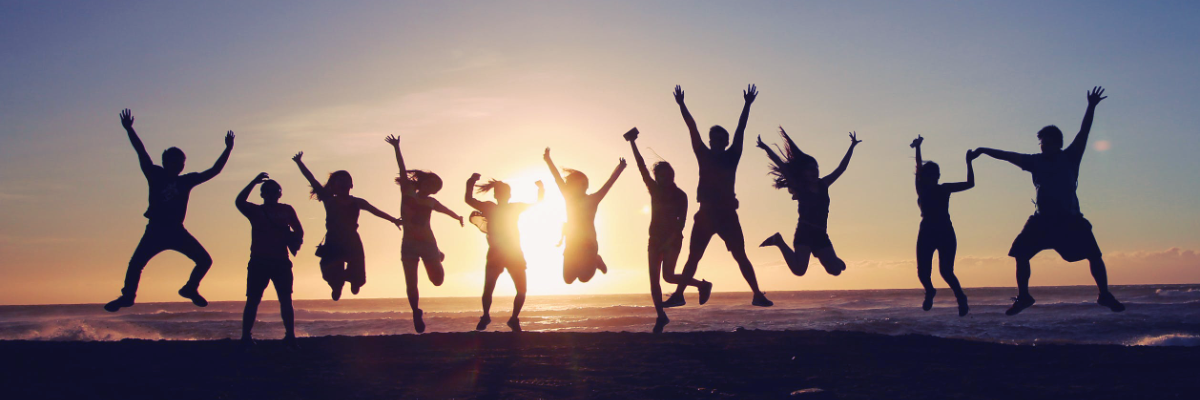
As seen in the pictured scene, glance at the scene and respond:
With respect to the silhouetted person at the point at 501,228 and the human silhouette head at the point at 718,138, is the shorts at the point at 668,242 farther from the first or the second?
the silhouetted person at the point at 501,228

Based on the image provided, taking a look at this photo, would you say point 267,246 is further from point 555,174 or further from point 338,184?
point 555,174

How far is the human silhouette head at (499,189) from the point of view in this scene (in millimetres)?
10023

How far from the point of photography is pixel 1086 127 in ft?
27.1

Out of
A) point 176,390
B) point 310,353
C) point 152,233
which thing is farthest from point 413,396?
point 152,233

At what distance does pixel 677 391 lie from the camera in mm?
6211

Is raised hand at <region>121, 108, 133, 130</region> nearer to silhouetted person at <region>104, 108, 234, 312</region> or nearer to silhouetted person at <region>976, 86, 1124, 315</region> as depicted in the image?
silhouetted person at <region>104, 108, 234, 312</region>

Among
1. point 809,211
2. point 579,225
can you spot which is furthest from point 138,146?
point 809,211

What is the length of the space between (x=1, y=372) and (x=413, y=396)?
13.6 ft

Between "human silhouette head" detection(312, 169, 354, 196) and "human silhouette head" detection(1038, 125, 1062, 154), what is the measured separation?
8.17 metres

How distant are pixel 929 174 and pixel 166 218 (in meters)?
8.62

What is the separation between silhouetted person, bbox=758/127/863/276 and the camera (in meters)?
8.80

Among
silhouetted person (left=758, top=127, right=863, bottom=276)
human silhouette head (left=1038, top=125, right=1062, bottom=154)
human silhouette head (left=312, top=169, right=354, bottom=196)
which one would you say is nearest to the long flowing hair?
silhouetted person (left=758, top=127, right=863, bottom=276)

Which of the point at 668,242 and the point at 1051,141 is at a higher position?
the point at 1051,141

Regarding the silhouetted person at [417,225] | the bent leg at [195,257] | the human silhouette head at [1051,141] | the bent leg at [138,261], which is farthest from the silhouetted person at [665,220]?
the bent leg at [138,261]
